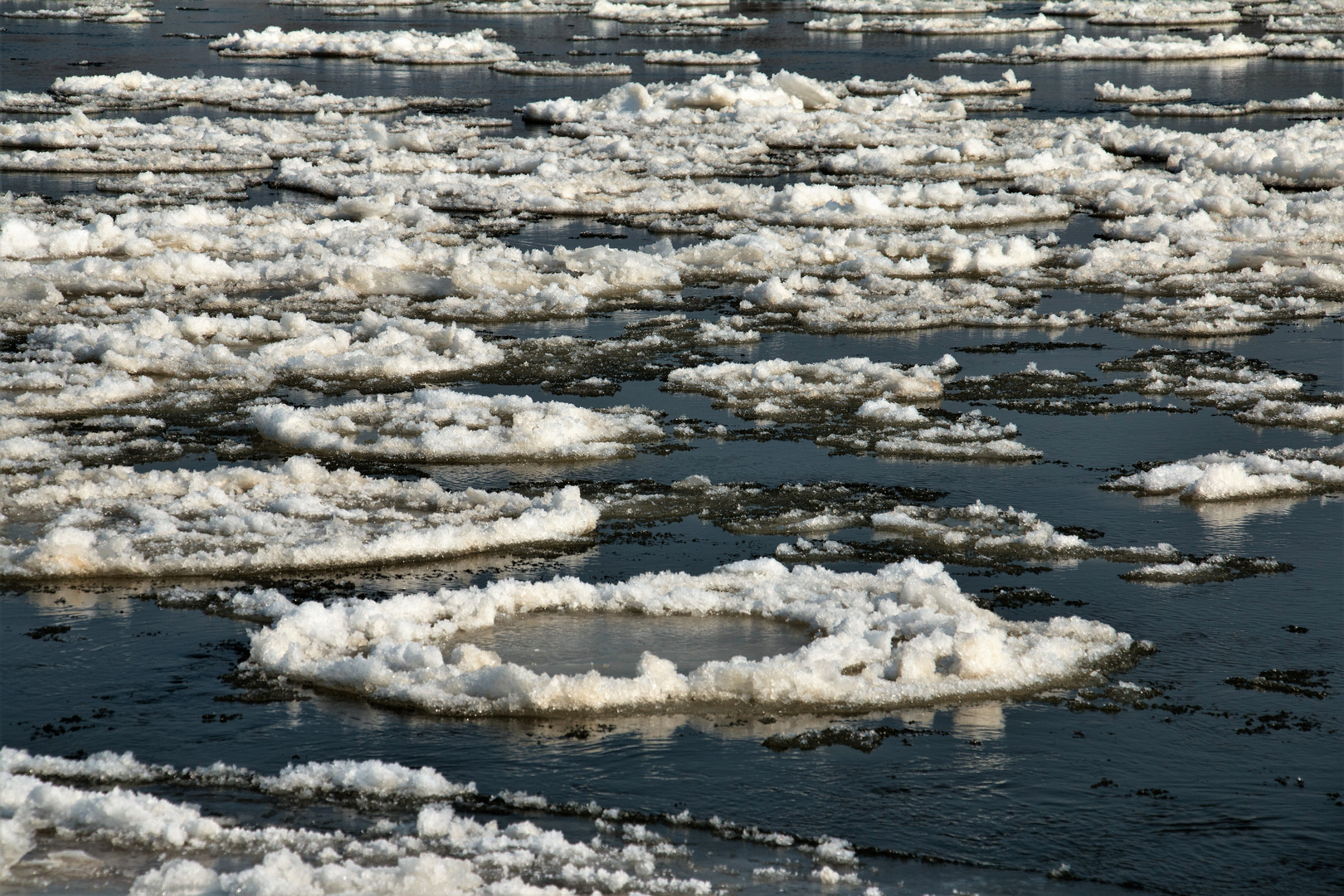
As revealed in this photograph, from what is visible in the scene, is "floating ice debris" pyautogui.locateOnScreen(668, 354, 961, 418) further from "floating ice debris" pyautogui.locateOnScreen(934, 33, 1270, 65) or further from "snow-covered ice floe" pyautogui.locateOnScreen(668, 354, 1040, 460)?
"floating ice debris" pyautogui.locateOnScreen(934, 33, 1270, 65)

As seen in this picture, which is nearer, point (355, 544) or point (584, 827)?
point (584, 827)

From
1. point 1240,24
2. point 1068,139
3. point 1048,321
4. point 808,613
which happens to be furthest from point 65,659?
point 1240,24

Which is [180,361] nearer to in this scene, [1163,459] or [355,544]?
[355,544]

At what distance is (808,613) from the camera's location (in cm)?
644

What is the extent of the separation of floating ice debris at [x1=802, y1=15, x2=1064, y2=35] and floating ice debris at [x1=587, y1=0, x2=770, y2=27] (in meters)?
2.46

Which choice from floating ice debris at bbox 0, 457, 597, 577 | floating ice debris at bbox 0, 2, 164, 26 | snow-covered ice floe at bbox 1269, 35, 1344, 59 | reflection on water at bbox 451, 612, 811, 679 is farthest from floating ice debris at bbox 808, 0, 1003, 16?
reflection on water at bbox 451, 612, 811, 679

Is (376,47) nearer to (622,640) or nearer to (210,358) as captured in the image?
(210,358)

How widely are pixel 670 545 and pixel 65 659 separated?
8.99 feet

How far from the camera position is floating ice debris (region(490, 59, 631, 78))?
32344 mm

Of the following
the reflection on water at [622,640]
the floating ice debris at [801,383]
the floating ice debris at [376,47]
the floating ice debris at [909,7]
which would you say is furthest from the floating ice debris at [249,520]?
the floating ice debris at [909,7]

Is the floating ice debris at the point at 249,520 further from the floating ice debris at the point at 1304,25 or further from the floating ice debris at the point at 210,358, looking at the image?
the floating ice debris at the point at 1304,25

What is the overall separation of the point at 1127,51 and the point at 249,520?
1236 inches

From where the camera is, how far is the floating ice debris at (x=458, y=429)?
8.73 meters

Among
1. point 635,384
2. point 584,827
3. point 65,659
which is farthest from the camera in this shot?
point 635,384
